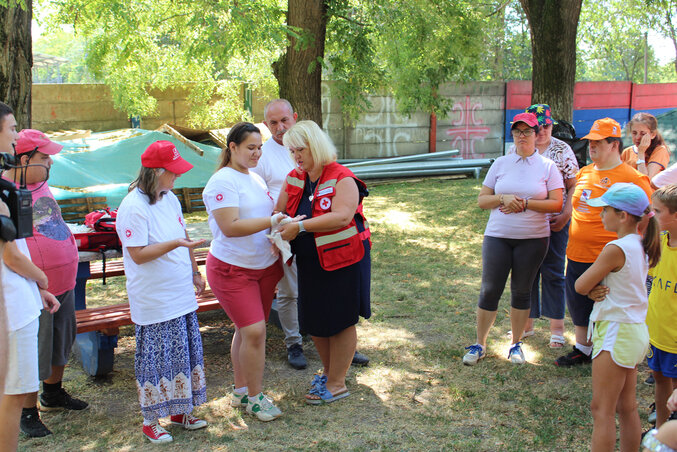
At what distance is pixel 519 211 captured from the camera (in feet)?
13.9

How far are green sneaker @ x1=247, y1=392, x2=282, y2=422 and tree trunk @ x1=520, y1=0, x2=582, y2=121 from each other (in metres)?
6.45

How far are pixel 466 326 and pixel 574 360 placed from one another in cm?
106

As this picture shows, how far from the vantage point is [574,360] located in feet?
14.7

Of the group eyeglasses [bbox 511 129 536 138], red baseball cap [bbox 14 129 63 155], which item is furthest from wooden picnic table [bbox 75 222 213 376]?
eyeglasses [bbox 511 129 536 138]

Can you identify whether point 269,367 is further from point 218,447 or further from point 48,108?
point 48,108

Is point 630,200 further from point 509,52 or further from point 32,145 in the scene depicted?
point 509,52

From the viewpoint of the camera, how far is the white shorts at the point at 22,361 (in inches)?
107

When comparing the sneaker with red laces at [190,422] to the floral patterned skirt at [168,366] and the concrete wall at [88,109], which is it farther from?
the concrete wall at [88,109]

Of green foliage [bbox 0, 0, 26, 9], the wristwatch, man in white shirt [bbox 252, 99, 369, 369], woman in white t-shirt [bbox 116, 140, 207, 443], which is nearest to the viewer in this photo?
the wristwatch

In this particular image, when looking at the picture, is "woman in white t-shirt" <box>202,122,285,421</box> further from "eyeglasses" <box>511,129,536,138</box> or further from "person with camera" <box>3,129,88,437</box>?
"eyeglasses" <box>511,129,536,138</box>

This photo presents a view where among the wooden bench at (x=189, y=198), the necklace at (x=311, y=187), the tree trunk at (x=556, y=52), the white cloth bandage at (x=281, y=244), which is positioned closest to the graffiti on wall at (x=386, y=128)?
the wooden bench at (x=189, y=198)

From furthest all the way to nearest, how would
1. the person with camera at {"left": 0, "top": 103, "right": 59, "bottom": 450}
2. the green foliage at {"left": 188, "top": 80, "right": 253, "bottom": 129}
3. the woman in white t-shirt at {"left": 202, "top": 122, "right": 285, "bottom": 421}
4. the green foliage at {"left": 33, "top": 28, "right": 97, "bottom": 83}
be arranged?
the green foliage at {"left": 188, "top": 80, "right": 253, "bottom": 129}
the green foliage at {"left": 33, "top": 28, "right": 97, "bottom": 83}
the woman in white t-shirt at {"left": 202, "top": 122, "right": 285, "bottom": 421}
the person with camera at {"left": 0, "top": 103, "right": 59, "bottom": 450}

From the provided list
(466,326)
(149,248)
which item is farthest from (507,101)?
(149,248)

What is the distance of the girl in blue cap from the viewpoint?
283cm
